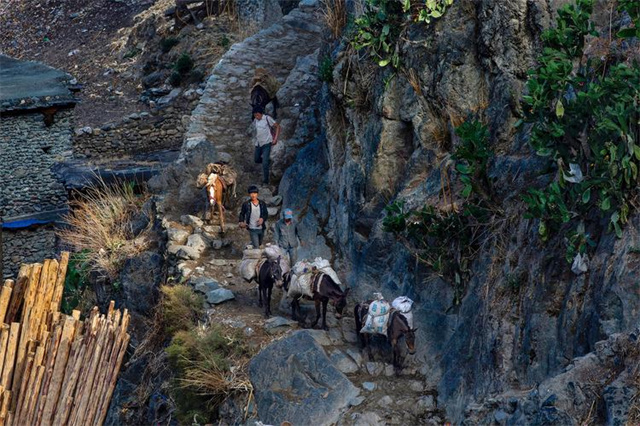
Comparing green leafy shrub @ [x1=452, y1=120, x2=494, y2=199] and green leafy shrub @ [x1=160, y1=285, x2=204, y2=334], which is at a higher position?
green leafy shrub @ [x1=452, y1=120, x2=494, y2=199]

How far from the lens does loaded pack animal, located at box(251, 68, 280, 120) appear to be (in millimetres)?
22859

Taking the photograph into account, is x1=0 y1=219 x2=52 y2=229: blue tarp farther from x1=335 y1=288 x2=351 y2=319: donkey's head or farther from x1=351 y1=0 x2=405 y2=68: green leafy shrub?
x1=335 y1=288 x2=351 y2=319: donkey's head

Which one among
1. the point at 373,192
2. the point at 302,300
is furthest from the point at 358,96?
the point at 302,300

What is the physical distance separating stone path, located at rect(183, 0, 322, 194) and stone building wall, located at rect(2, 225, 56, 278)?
7663mm

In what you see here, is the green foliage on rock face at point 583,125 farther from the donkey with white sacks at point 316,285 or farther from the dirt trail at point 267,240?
the donkey with white sacks at point 316,285

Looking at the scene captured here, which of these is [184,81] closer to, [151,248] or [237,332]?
[151,248]

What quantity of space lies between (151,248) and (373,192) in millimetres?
4758

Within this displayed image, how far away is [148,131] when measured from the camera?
30422 mm

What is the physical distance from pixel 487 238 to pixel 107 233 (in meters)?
8.58

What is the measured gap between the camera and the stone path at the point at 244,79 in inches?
909

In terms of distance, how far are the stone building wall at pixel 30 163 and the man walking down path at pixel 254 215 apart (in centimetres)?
1283

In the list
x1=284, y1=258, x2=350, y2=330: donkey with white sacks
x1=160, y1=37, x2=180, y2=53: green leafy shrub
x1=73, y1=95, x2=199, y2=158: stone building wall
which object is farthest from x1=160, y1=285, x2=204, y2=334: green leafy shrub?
x1=160, y1=37, x2=180, y2=53: green leafy shrub

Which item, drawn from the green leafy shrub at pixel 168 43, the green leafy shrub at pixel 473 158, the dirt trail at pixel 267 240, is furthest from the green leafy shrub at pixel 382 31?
the green leafy shrub at pixel 168 43

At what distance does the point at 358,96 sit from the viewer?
19.1 metres
